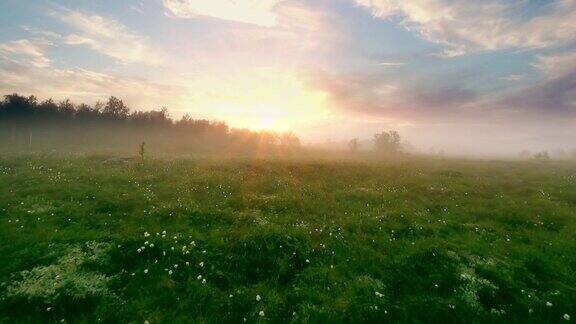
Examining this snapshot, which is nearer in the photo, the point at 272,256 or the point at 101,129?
the point at 272,256

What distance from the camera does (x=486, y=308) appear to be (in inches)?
517

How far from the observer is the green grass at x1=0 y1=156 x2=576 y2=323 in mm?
12578

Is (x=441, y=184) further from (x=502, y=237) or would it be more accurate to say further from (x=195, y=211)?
(x=195, y=211)

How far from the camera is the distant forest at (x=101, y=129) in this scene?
106562 millimetres

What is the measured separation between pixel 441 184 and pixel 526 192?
7.92 m

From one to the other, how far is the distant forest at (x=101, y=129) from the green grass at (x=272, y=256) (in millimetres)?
73097

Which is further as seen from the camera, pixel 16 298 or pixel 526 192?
pixel 526 192

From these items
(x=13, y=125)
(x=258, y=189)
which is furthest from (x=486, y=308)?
(x=13, y=125)

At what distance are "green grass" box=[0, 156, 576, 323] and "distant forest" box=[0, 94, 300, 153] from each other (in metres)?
73.1

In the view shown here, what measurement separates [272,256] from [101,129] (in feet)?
415

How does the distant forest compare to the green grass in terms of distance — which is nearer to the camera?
the green grass

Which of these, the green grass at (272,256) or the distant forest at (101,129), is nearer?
the green grass at (272,256)

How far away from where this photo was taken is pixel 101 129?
403ft

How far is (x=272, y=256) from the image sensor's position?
640 inches
